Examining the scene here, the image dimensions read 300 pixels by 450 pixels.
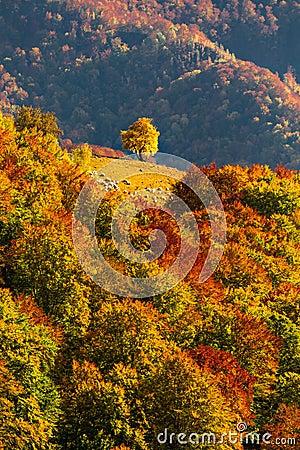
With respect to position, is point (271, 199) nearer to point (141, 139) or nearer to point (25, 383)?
point (141, 139)

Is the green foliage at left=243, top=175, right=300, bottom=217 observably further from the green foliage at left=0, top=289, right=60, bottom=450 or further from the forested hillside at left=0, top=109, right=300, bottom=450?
the green foliage at left=0, top=289, right=60, bottom=450

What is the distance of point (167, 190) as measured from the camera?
82.8m

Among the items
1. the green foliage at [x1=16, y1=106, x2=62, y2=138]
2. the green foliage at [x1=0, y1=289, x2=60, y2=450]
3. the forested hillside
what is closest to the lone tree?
the green foliage at [x1=16, y1=106, x2=62, y2=138]

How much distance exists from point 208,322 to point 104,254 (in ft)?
35.8

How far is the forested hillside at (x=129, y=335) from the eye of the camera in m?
42.3

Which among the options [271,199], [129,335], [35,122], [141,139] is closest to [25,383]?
[129,335]

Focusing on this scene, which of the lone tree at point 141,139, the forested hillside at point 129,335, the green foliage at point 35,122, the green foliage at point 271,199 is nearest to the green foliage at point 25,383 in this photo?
the forested hillside at point 129,335

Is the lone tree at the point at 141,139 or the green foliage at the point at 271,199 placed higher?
the lone tree at the point at 141,139

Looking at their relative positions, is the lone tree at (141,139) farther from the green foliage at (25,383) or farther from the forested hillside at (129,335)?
the green foliage at (25,383)

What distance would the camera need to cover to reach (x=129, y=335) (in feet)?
156

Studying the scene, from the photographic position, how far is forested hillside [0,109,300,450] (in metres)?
42.3

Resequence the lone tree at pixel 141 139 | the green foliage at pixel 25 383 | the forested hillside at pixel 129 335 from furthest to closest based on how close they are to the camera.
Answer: the lone tree at pixel 141 139
the forested hillside at pixel 129 335
the green foliage at pixel 25 383

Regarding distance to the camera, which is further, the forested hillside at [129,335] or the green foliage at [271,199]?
the green foliage at [271,199]

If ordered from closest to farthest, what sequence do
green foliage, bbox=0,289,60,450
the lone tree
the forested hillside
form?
green foliage, bbox=0,289,60,450
the forested hillside
the lone tree
